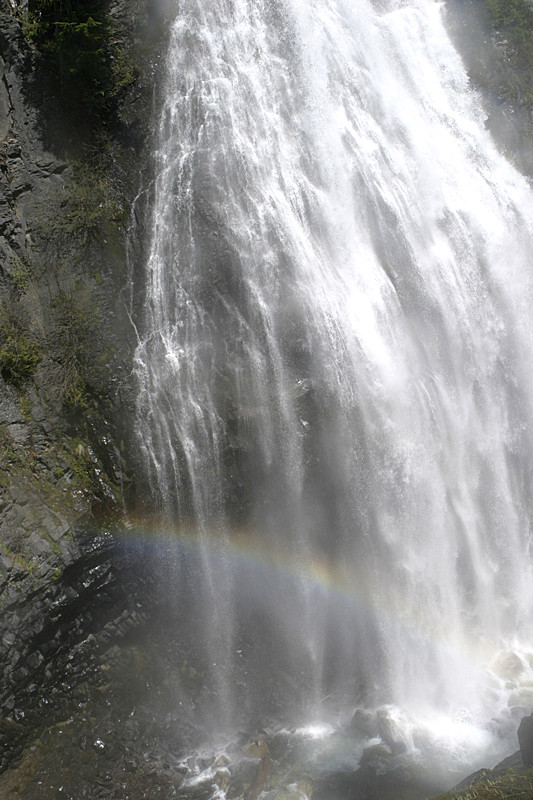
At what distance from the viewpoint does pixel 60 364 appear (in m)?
A: 12.5

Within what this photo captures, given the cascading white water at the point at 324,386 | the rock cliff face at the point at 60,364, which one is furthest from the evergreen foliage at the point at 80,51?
the cascading white water at the point at 324,386

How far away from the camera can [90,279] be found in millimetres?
13273

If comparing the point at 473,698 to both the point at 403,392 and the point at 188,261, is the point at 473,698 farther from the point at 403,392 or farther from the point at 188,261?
the point at 188,261

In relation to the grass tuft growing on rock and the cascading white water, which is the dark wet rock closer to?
the grass tuft growing on rock

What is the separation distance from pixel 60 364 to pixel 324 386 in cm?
597

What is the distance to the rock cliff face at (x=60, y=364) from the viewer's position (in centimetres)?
1091

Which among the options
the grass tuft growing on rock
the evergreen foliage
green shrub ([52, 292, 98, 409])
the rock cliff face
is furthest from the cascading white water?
the grass tuft growing on rock

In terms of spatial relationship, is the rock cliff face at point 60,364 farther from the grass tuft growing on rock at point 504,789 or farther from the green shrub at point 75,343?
the grass tuft growing on rock at point 504,789

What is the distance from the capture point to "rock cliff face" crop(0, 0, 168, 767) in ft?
35.8

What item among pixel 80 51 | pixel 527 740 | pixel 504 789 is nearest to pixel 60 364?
pixel 80 51

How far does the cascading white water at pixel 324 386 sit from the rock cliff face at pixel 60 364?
2.89 feet

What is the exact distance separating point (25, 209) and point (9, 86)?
3.40 meters

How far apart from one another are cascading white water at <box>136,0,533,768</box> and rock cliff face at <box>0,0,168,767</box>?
88cm

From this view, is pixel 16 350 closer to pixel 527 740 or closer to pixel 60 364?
pixel 60 364
